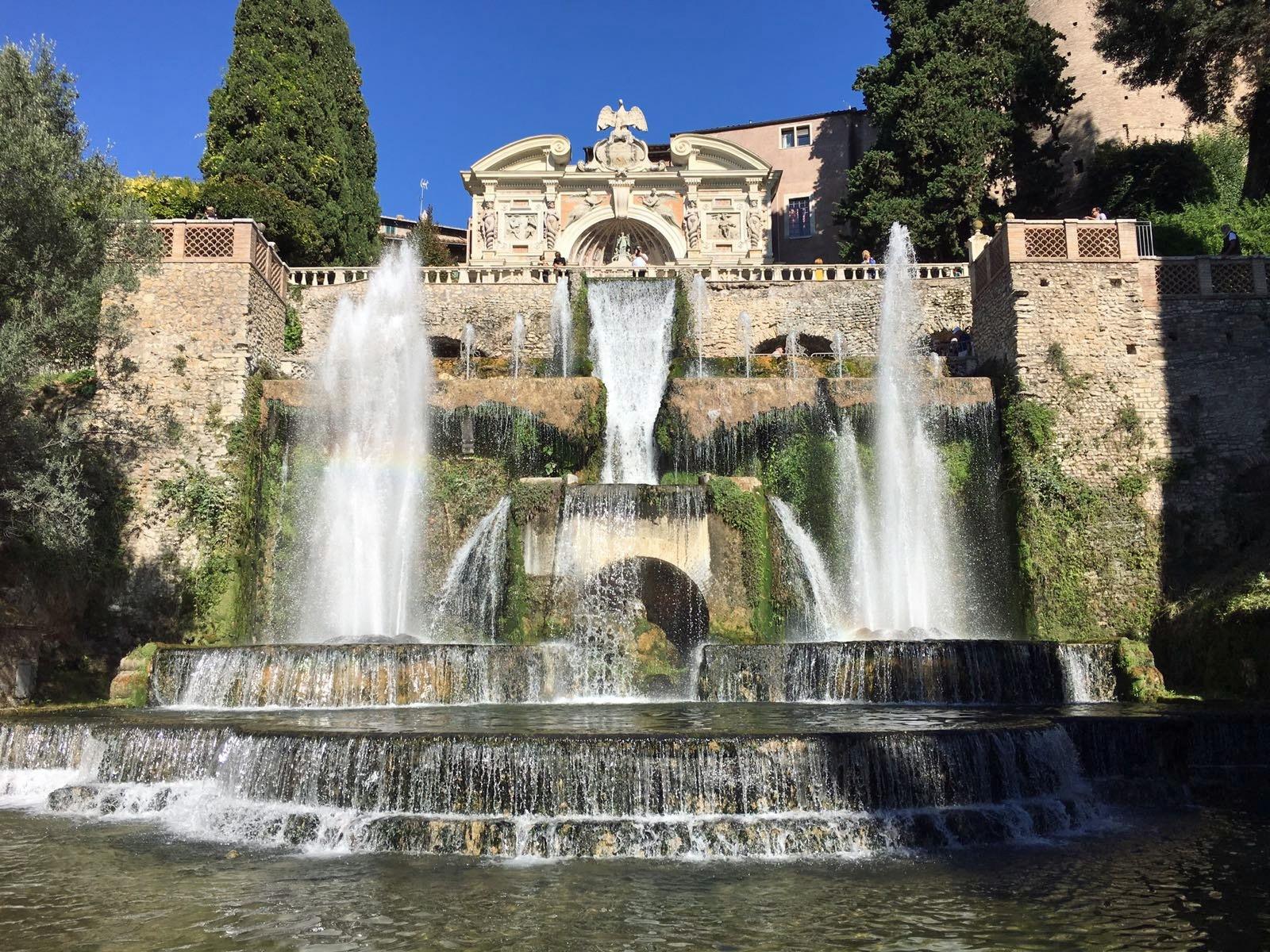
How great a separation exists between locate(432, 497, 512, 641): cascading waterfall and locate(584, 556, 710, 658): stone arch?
66.0 inches

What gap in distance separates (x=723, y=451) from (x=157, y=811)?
11390 millimetres

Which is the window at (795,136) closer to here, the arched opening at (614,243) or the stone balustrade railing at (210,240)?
the arched opening at (614,243)

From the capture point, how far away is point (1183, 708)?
10703 mm

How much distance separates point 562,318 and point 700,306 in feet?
10.7

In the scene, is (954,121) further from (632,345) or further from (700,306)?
(632,345)

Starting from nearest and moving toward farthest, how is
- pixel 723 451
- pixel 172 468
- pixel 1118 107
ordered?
pixel 172 468 → pixel 723 451 → pixel 1118 107

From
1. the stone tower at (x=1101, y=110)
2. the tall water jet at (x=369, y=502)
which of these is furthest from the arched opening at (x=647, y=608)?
the stone tower at (x=1101, y=110)

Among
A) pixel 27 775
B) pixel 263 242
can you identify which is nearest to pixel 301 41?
pixel 263 242

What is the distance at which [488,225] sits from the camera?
3403cm

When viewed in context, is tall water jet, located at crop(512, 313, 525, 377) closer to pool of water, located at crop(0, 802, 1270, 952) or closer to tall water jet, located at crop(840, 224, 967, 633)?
tall water jet, located at crop(840, 224, 967, 633)

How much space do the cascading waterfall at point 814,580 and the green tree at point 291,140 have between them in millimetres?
15283

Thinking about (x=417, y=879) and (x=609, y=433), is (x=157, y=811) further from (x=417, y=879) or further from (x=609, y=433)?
(x=609, y=433)

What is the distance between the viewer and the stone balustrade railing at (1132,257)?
17719 mm

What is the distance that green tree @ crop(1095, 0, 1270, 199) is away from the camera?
19344 mm
